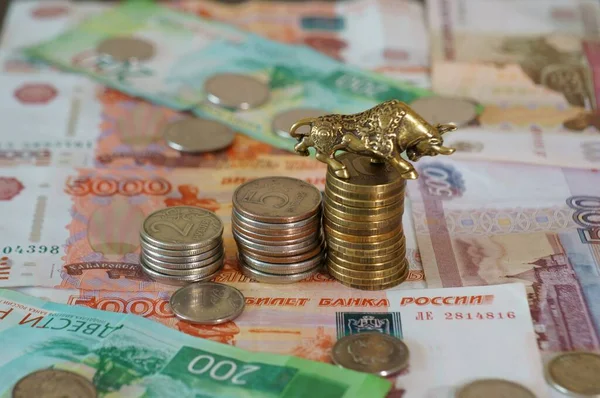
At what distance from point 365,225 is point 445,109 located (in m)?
0.63

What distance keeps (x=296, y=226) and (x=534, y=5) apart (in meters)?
1.29

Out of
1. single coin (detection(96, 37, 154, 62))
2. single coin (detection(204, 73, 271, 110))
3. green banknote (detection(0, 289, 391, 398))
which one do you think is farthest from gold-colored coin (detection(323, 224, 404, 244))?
single coin (detection(96, 37, 154, 62))

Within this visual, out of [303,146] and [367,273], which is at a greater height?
[303,146]

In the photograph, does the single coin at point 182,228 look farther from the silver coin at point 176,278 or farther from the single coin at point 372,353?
the single coin at point 372,353

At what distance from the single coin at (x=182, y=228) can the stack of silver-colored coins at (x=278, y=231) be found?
44 millimetres

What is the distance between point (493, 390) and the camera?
49.5 inches

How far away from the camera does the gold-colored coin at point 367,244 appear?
Answer: 144 cm

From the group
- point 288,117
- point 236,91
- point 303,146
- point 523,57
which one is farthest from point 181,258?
point 523,57

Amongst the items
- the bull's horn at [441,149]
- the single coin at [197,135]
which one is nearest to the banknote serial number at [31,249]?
the single coin at [197,135]

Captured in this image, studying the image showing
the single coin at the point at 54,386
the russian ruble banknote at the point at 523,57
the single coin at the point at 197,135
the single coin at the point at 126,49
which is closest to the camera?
the single coin at the point at 54,386

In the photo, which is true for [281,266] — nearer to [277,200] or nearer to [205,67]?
[277,200]

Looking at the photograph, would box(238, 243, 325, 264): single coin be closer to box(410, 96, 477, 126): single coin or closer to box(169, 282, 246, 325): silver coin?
box(169, 282, 246, 325): silver coin

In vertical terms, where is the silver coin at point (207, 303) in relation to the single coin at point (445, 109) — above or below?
above

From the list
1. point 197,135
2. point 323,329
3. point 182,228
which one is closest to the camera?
point 323,329
